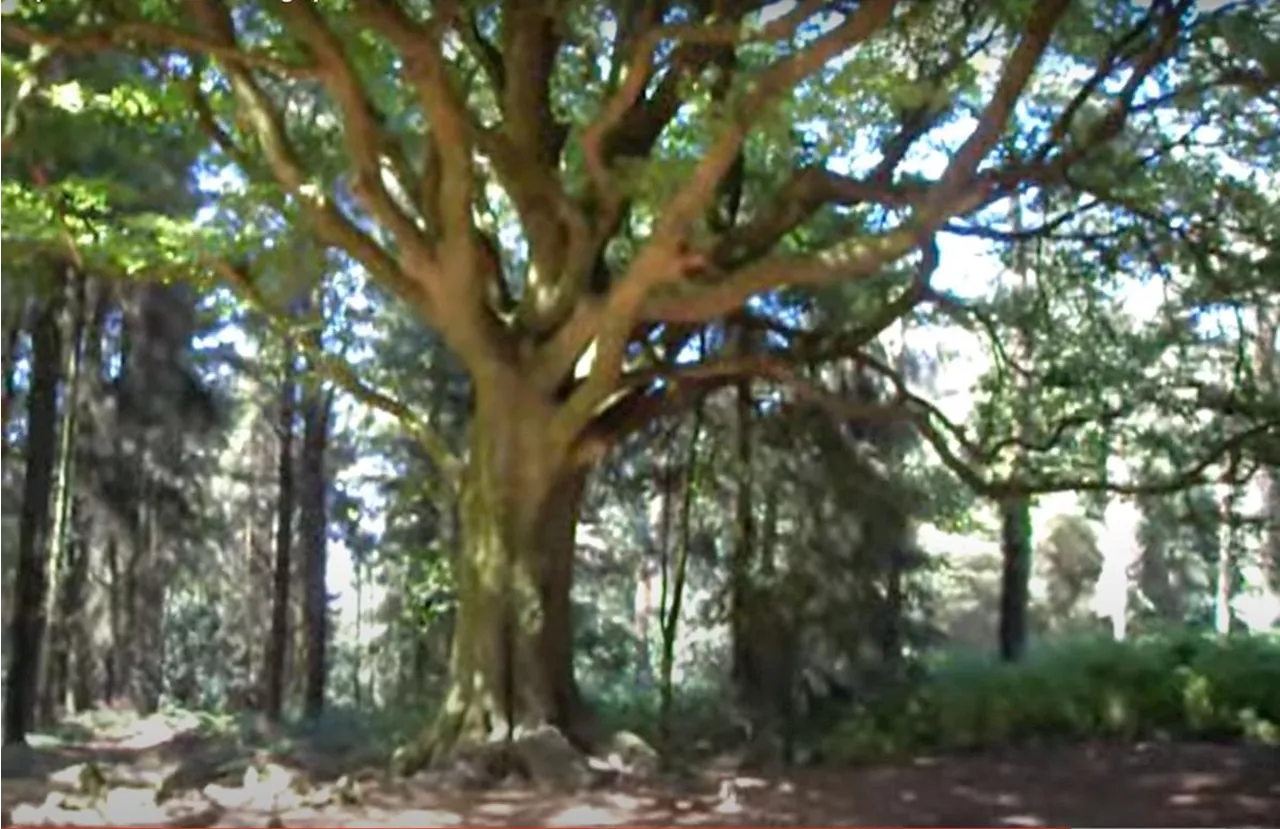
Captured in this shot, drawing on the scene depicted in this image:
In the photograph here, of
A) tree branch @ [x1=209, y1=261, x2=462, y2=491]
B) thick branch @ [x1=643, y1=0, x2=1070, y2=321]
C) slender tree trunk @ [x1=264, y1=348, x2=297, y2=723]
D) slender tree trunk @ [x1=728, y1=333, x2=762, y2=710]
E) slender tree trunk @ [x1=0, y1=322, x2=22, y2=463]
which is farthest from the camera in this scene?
slender tree trunk @ [x1=264, y1=348, x2=297, y2=723]

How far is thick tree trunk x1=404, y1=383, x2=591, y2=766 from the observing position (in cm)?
1076

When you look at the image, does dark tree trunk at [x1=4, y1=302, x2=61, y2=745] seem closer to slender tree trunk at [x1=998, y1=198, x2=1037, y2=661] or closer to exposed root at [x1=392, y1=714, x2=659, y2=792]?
exposed root at [x1=392, y1=714, x2=659, y2=792]

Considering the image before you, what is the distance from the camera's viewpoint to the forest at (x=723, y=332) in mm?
9273

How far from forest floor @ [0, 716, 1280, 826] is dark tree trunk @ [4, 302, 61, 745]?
6.05 m

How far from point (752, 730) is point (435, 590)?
3.97 metres

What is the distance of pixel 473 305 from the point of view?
35.5 feet

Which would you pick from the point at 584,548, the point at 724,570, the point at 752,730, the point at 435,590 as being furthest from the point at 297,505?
the point at 752,730

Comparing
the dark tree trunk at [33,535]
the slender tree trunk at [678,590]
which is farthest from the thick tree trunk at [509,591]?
the dark tree trunk at [33,535]

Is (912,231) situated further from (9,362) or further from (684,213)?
(9,362)

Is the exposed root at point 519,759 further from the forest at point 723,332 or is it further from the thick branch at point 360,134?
the thick branch at point 360,134

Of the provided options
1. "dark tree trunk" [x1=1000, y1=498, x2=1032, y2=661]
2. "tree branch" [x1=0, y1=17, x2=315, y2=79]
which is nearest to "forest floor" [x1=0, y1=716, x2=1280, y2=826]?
"tree branch" [x1=0, y1=17, x2=315, y2=79]

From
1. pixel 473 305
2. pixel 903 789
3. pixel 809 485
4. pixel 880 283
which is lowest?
pixel 903 789

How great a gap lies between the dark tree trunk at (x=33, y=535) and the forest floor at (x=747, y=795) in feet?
19.8

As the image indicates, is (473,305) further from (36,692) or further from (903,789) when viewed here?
(36,692)
